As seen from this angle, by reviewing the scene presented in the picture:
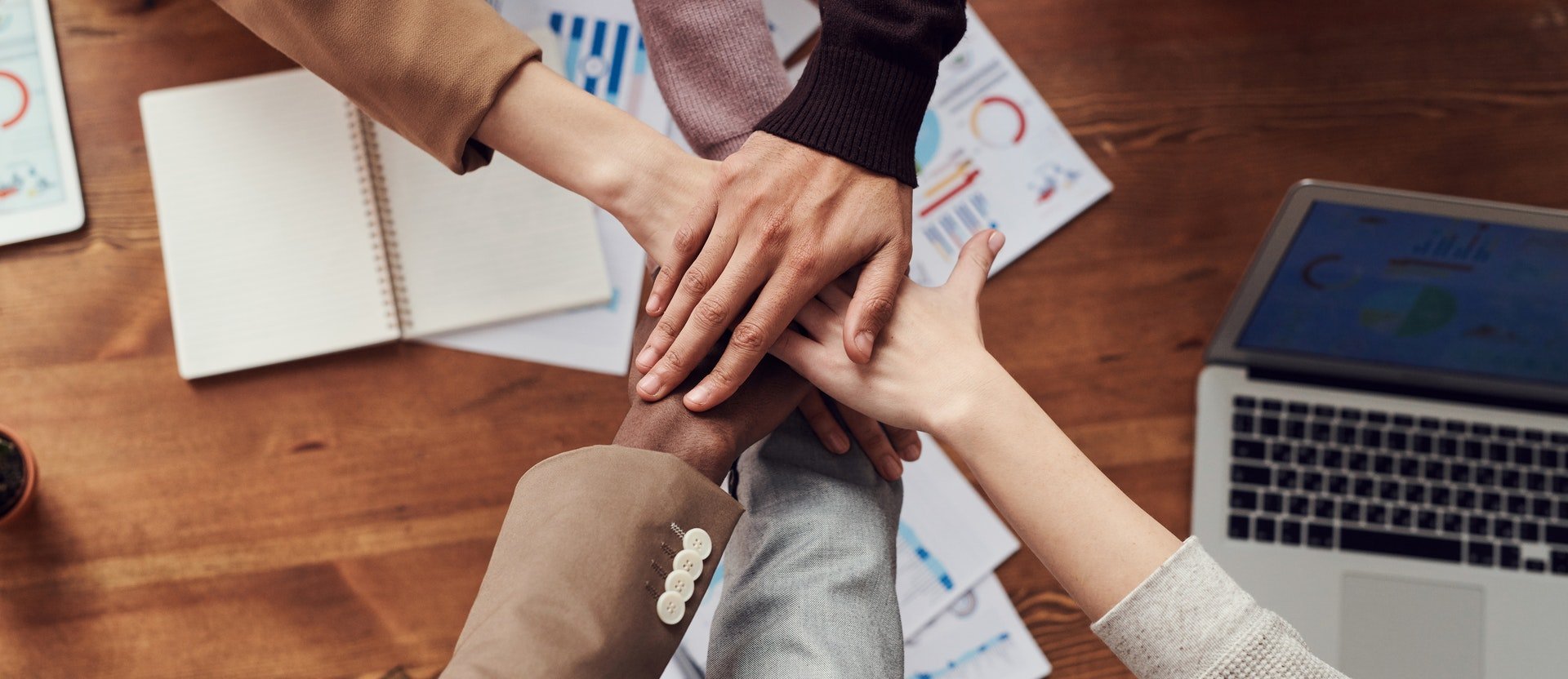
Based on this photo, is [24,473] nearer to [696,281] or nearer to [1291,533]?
[696,281]

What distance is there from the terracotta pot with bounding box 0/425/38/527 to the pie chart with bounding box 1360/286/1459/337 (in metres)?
1.22

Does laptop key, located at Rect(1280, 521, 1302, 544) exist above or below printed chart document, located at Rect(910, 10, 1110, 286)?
below

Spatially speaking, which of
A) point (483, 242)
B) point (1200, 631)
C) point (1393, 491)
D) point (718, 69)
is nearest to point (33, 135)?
point (483, 242)

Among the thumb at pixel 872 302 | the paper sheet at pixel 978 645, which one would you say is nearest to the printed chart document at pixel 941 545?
the paper sheet at pixel 978 645

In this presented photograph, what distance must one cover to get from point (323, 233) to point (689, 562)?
0.59 metres

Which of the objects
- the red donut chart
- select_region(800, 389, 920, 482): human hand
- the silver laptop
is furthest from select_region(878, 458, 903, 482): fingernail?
the red donut chart

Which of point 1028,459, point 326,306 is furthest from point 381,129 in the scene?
point 1028,459

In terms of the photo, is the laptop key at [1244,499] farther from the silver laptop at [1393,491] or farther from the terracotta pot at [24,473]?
the terracotta pot at [24,473]

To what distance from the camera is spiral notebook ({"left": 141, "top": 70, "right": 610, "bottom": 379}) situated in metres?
1.02

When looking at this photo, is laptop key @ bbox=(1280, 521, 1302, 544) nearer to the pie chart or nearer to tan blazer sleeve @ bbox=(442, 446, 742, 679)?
the pie chart

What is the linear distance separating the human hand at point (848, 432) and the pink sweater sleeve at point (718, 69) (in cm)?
24

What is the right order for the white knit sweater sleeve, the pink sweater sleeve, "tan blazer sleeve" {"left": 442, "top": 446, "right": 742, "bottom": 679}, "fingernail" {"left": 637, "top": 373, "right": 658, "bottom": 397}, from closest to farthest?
"tan blazer sleeve" {"left": 442, "top": 446, "right": 742, "bottom": 679} → the white knit sweater sleeve → "fingernail" {"left": 637, "top": 373, "right": 658, "bottom": 397} → the pink sweater sleeve

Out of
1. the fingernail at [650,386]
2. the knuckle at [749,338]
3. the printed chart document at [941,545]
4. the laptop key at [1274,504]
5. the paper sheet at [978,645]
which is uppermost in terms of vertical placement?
the knuckle at [749,338]

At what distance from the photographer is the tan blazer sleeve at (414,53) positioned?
31.7 inches
